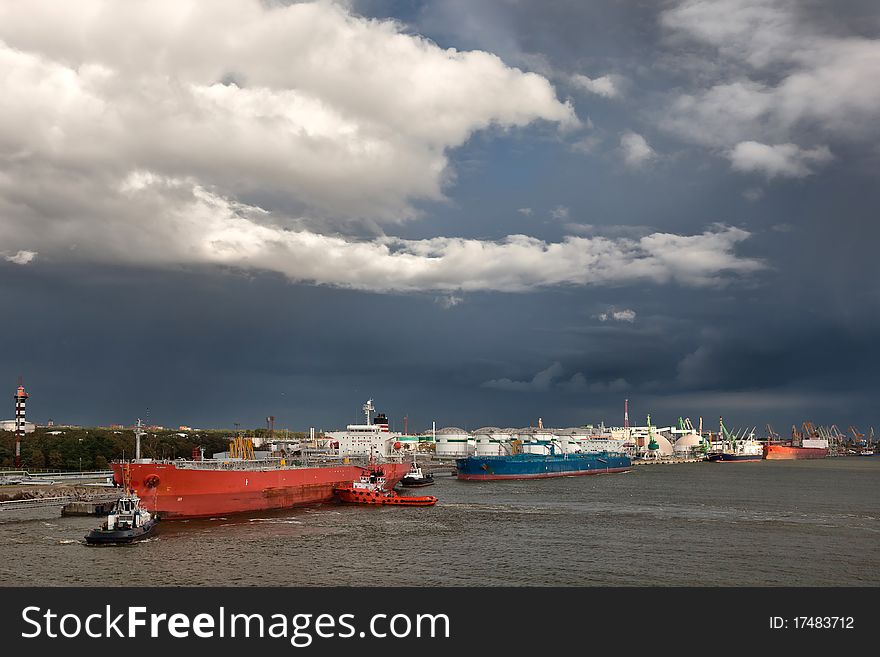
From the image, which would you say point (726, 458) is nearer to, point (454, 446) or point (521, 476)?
point (454, 446)

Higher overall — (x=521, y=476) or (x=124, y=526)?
(x=124, y=526)

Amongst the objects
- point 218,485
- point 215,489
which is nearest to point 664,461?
point 218,485

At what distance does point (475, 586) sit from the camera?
1088 inches

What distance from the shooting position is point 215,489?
46844 millimetres

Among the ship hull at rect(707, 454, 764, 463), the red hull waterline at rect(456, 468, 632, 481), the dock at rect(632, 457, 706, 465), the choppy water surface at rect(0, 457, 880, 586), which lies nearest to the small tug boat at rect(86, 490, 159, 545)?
the choppy water surface at rect(0, 457, 880, 586)

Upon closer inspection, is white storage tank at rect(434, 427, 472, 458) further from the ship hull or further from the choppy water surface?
the choppy water surface

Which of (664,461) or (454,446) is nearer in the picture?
(454,446)

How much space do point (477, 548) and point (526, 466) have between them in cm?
6411

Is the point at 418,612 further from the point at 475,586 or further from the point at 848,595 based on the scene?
the point at 848,595

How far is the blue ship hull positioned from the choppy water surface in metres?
38.0

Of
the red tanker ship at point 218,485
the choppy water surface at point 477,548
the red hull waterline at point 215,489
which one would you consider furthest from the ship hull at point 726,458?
the red hull waterline at point 215,489

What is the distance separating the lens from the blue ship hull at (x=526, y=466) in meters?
95.8

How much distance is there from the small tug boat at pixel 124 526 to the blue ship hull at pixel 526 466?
2367 inches

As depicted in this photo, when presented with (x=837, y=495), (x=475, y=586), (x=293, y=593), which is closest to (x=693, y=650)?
(x=475, y=586)
